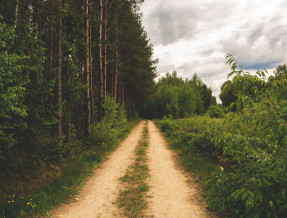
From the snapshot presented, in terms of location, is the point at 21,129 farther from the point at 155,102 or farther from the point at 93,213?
the point at 155,102

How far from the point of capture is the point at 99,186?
19.5ft

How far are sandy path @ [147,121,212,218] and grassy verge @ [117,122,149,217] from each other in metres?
0.23

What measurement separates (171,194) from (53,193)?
3560 mm

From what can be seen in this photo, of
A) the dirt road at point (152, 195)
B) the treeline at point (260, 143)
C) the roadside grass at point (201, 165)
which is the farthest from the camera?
the roadside grass at point (201, 165)

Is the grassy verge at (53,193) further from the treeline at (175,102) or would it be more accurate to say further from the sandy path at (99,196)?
the treeline at (175,102)

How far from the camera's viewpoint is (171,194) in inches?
204

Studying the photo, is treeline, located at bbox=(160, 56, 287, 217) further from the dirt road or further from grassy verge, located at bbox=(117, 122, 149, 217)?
grassy verge, located at bbox=(117, 122, 149, 217)

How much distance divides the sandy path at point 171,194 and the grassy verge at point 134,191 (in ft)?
0.75

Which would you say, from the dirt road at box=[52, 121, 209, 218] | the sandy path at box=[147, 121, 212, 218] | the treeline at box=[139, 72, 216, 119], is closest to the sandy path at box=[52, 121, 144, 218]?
the dirt road at box=[52, 121, 209, 218]

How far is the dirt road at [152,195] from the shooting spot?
168 inches

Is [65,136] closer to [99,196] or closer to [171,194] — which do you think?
[99,196]

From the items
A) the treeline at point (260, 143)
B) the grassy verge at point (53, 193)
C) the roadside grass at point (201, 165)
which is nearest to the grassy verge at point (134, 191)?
the grassy verge at point (53, 193)

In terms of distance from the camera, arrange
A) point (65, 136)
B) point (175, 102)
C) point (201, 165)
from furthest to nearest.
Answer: point (175, 102)
point (65, 136)
point (201, 165)

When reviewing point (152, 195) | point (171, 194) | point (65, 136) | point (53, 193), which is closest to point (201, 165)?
point (171, 194)
